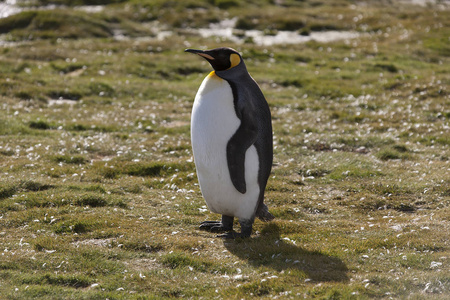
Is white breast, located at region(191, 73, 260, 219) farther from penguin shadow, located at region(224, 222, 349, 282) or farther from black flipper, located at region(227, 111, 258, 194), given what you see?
penguin shadow, located at region(224, 222, 349, 282)

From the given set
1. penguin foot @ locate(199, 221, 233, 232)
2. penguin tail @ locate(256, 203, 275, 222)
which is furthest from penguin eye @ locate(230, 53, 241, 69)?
penguin foot @ locate(199, 221, 233, 232)

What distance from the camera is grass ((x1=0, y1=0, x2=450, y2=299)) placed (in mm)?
7117

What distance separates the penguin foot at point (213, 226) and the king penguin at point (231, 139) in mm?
256

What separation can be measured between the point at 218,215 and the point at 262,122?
211 cm

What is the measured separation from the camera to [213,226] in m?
9.01

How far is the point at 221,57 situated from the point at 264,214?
262cm

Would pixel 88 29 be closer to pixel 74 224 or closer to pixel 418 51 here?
pixel 418 51

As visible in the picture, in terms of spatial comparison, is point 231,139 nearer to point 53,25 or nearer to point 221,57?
point 221,57

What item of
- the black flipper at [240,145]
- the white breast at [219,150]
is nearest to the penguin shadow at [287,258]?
the white breast at [219,150]

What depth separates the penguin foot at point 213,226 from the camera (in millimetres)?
8969

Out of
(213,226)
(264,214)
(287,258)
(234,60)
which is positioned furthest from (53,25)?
(287,258)

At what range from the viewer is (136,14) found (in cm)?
3544

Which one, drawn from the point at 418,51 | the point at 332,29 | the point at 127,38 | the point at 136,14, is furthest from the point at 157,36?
the point at 418,51

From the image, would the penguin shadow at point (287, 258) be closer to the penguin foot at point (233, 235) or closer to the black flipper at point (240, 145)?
the penguin foot at point (233, 235)
